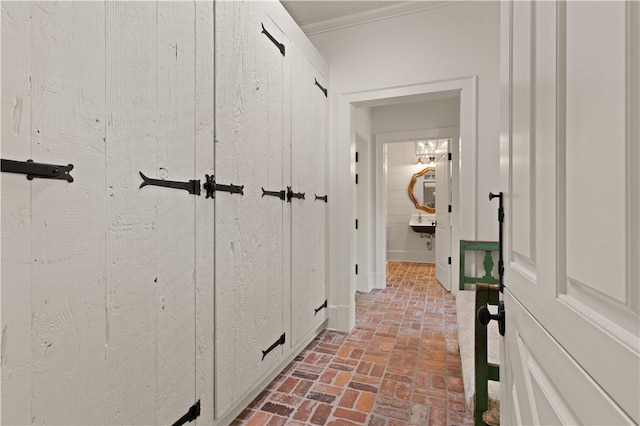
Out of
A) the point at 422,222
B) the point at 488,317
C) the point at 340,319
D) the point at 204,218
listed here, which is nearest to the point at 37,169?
the point at 204,218

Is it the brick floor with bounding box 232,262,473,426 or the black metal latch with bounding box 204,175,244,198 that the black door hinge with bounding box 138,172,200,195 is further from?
the brick floor with bounding box 232,262,473,426

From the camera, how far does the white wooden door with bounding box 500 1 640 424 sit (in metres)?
0.31

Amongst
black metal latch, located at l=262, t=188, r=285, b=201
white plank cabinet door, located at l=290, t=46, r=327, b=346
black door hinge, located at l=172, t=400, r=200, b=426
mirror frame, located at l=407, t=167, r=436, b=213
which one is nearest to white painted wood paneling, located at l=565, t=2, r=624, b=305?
black door hinge, located at l=172, t=400, r=200, b=426

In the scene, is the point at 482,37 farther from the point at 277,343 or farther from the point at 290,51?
the point at 277,343

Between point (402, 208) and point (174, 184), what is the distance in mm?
6376

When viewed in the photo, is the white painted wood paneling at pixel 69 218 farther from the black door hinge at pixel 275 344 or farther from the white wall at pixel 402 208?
the white wall at pixel 402 208

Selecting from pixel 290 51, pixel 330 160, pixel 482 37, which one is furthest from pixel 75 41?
pixel 482 37

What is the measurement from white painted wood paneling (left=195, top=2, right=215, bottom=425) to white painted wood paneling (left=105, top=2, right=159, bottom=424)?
233 millimetres

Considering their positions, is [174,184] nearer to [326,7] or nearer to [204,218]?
[204,218]

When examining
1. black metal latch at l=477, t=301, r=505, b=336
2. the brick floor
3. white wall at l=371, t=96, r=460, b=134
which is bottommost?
the brick floor

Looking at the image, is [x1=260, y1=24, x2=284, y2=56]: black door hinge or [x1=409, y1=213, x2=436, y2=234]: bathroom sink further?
[x1=409, y1=213, x2=436, y2=234]: bathroom sink

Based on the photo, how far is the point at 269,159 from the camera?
2027 millimetres

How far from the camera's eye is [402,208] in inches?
282

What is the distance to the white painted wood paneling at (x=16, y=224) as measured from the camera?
0.77m
